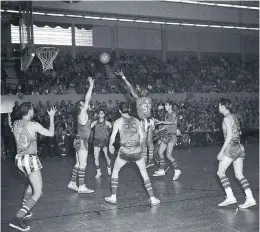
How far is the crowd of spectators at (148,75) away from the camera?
1895 centimetres

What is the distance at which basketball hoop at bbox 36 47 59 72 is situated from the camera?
1451 cm

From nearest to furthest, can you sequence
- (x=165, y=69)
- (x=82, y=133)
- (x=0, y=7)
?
(x=82, y=133), (x=0, y=7), (x=165, y=69)

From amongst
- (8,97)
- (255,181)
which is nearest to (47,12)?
(8,97)

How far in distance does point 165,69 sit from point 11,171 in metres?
14.5

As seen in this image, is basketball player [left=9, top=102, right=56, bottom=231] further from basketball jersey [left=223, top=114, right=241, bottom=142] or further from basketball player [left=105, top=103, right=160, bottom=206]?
basketball jersey [left=223, top=114, right=241, bottom=142]

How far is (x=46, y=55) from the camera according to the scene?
14.8 meters

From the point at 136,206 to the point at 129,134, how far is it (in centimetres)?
136

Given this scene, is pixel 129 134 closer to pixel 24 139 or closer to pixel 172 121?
pixel 24 139

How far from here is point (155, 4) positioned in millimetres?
20656

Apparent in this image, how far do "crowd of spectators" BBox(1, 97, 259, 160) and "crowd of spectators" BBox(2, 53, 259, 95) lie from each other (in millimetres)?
1246

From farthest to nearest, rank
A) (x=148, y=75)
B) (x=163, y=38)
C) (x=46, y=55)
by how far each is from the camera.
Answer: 1. (x=163, y=38)
2. (x=148, y=75)
3. (x=46, y=55)

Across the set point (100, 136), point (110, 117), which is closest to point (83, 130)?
point (100, 136)

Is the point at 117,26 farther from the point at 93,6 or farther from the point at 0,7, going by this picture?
the point at 0,7

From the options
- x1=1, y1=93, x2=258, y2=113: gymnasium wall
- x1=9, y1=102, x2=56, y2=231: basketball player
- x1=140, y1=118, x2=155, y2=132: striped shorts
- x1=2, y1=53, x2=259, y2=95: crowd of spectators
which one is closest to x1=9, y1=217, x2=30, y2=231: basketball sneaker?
x1=9, y1=102, x2=56, y2=231: basketball player
